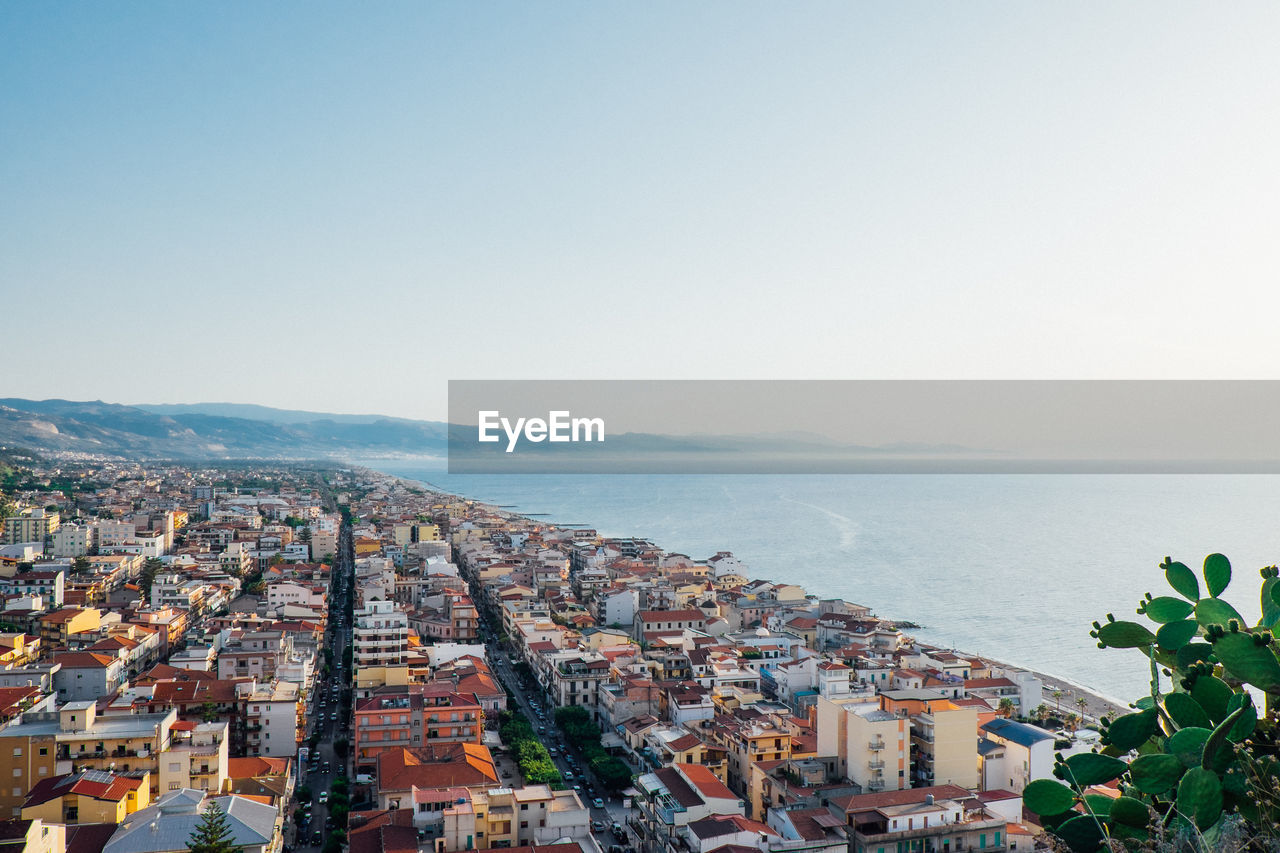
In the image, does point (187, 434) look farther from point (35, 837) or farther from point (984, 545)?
point (35, 837)

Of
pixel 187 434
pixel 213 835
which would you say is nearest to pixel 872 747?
pixel 213 835

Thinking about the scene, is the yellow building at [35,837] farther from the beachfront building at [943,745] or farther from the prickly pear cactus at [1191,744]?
the beachfront building at [943,745]

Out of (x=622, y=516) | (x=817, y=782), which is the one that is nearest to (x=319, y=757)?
(x=817, y=782)

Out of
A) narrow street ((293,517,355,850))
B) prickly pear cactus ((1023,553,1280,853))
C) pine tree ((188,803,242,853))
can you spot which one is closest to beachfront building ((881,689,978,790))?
Answer: narrow street ((293,517,355,850))

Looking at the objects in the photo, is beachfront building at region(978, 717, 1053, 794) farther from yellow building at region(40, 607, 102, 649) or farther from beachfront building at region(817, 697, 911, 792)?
yellow building at region(40, 607, 102, 649)

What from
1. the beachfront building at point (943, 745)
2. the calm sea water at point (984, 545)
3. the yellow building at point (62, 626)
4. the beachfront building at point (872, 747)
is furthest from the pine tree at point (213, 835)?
the yellow building at point (62, 626)

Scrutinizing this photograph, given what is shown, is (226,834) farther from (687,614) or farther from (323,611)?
(687,614)
